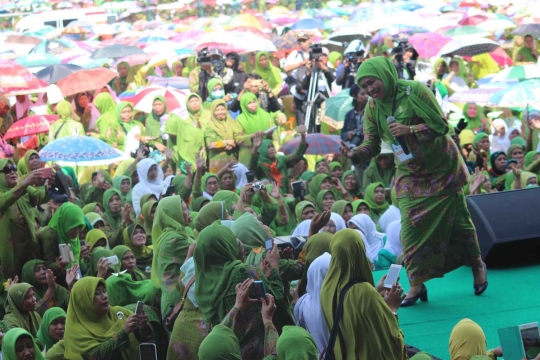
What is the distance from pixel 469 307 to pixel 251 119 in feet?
19.5

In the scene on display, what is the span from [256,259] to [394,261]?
3240mm

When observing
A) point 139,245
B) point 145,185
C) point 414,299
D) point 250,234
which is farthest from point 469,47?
point 250,234

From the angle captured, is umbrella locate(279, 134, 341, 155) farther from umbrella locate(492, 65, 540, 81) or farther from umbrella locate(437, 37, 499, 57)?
umbrella locate(437, 37, 499, 57)

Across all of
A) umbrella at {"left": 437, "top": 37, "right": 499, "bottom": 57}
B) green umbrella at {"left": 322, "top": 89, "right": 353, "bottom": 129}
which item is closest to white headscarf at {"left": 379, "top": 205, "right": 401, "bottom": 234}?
green umbrella at {"left": 322, "top": 89, "right": 353, "bottom": 129}

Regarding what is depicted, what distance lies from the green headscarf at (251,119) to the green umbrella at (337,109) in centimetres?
80

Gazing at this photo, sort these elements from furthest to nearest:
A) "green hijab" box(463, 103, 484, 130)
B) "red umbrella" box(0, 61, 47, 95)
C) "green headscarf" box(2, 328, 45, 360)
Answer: "green hijab" box(463, 103, 484, 130), "red umbrella" box(0, 61, 47, 95), "green headscarf" box(2, 328, 45, 360)

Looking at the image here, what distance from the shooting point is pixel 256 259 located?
17.3ft

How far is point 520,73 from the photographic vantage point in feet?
43.0

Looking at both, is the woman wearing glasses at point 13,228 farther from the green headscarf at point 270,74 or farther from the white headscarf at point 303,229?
the green headscarf at point 270,74

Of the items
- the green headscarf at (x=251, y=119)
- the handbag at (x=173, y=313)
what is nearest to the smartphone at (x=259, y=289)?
the handbag at (x=173, y=313)

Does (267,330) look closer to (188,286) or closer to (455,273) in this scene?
(188,286)

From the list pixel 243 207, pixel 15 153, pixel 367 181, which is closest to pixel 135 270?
pixel 243 207

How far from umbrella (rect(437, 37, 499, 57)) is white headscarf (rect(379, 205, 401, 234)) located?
828cm

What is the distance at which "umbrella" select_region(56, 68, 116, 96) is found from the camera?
14211 mm
